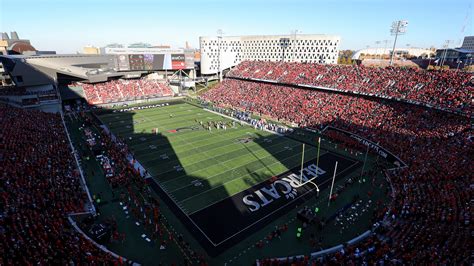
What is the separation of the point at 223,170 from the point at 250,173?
8.47 ft

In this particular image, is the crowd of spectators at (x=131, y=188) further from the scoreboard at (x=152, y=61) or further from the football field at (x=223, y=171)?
the scoreboard at (x=152, y=61)

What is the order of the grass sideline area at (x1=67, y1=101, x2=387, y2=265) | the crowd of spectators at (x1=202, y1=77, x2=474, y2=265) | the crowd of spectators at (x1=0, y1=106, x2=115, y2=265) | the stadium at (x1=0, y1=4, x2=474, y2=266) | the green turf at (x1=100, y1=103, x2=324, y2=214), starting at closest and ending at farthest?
the crowd of spectators at (x1=0, y1=106, x2=115, y2=265)
the crowd of spectators at (x1=202, y1=77, x2=474, y2=265)
the stadium at (x1=0, y1=4, x2=474, y2=266)
the grass sideline area at (x1=67, y1=101, x2=387, y2=265)
the green turf at (x1=100, y1=103, x2=324, y2=214)

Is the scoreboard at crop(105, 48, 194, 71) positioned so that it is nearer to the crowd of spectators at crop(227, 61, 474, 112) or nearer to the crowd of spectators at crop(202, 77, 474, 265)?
the crowd of spectators at crop(227, 61, 474, 112)

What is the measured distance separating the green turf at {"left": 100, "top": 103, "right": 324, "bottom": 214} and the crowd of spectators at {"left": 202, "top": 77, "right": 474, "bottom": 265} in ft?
26.6

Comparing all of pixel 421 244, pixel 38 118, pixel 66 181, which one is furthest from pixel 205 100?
pixel 421 244

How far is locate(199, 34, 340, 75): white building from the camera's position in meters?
67.9

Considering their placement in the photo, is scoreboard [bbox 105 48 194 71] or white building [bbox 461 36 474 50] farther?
white building [bbox 461 36 474 50]

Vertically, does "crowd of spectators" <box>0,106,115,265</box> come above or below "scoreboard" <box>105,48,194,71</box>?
below

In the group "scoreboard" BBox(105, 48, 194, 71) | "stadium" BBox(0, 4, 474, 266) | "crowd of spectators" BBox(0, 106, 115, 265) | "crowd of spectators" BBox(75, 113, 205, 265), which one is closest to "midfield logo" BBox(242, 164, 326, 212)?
"stadium" BBox(0, 4, 474, 266)

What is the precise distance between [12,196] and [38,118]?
67.1ft

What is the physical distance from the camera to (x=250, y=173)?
77.6 ft

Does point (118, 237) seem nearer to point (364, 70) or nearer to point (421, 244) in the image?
point (421, 244)

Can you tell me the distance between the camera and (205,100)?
181ft

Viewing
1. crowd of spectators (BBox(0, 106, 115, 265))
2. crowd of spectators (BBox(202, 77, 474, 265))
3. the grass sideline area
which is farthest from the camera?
the grass sideline area
